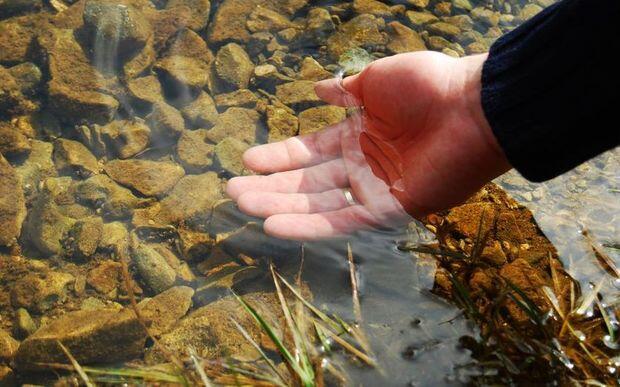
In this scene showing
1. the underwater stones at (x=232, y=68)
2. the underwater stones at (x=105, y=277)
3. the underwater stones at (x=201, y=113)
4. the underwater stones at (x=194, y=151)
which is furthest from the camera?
the underwater stones at (x=232, y=68)

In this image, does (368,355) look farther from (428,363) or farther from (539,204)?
(539,204)

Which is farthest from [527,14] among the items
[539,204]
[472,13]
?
[539,204]

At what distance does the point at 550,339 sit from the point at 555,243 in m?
0.76

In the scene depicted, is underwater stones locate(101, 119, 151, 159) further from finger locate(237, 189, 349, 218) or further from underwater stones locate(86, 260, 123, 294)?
finger locate(237, 189, 349, 218)

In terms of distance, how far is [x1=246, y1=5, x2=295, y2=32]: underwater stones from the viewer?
3.90 meters

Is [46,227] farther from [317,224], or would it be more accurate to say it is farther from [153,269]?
[317,224]

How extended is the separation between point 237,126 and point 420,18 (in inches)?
75.7

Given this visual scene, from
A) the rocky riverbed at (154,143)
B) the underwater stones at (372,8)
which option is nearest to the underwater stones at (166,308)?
the rocky riverbed at (154,143)

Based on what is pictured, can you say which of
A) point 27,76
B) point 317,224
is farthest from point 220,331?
point 27,76

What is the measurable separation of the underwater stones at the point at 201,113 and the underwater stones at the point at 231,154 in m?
0.23

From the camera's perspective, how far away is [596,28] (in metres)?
1.76

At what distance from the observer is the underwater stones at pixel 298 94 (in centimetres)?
339

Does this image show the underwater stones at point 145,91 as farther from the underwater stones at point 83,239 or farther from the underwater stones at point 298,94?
the underwater stones at point 83,239

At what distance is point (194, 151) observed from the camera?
10.5 ft
